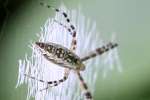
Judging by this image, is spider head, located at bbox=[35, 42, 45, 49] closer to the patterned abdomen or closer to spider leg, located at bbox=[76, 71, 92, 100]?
the patterned abdomen

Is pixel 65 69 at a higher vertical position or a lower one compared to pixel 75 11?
lower

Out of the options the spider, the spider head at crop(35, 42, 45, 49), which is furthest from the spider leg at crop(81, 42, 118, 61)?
the spider head at crop(35, 42, 45, 49)

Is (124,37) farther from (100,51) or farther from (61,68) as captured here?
(61,68)

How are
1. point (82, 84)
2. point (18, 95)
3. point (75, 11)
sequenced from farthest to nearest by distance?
point (18, 95) → point (75, 11) → point (82, 84)

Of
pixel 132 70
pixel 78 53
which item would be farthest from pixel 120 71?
pixel 78 53

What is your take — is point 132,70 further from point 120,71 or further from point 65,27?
point 65,27

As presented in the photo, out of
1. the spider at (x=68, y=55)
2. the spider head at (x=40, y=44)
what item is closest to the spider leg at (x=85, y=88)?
the spider at (x=68, y=55)

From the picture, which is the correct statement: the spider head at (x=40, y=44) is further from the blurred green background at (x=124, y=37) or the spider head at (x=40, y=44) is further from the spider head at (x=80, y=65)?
the spider head at (x=80, y=65)
